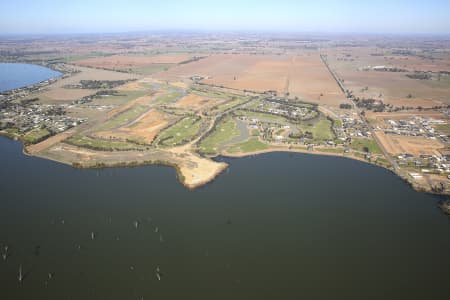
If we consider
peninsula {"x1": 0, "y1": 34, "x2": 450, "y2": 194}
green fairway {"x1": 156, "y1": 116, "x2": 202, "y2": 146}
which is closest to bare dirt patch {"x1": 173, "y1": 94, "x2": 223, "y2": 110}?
peninsula {"x1": 0, "y1": 34, "x2": 450, "y2": 194}

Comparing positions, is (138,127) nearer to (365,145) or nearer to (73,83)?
(365,145)

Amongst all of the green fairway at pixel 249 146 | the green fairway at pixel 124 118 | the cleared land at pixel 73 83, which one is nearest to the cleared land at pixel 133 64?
the cleared land at pixel 73 83

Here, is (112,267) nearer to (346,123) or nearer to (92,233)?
(92,233)

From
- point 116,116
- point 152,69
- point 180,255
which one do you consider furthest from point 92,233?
point 152,69

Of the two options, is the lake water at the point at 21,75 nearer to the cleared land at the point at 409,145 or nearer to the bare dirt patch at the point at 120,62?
the bare dirt patch at the point at 120,62

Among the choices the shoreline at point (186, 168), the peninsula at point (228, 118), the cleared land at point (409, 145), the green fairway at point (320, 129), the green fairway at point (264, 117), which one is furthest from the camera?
the green fairway at point (264, 117)
